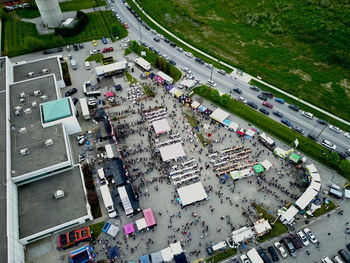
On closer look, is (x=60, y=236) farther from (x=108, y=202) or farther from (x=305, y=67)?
(x=305, y=67)

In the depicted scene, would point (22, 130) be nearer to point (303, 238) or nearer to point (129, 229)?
point (129, 229)

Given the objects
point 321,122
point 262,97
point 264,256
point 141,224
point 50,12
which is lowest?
point 264,256

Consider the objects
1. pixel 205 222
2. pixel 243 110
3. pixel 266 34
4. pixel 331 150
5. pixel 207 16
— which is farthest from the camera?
pixel 207 16

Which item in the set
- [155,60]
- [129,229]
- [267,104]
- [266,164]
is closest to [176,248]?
[129,229]

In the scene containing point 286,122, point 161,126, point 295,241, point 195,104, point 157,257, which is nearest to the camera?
point 157,257

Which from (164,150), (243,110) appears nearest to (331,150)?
(243,110)

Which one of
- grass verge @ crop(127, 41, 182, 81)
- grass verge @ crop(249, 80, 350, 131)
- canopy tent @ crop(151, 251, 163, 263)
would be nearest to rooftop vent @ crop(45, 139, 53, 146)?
canopy tent @ crop(151, 251, 163, 263)
